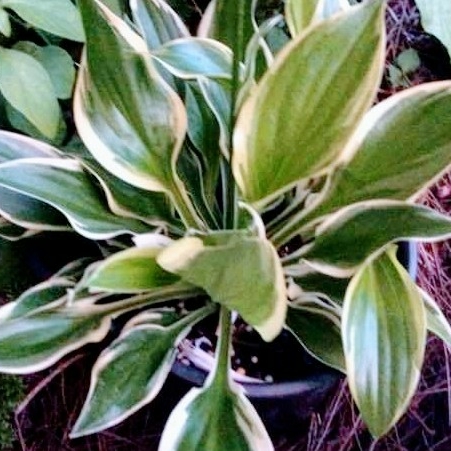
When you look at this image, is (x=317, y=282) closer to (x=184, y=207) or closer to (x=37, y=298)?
(x=184, y=207)

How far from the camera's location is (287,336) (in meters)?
0.99

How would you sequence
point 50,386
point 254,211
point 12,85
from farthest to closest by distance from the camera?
point 50,386 < point 12,85 < point 254,211

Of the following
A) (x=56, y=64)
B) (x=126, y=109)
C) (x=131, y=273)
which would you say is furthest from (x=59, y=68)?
(x=131, y=273)

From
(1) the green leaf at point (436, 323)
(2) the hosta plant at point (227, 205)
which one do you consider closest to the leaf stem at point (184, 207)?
(2) the hosta plant at point (227, 205)

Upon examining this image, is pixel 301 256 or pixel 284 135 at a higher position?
→ pixel 284 135

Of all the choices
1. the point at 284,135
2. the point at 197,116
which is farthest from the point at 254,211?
the point at 197,116

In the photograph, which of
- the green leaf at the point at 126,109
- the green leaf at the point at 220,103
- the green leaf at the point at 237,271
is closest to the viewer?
the green leaf at the point at 237,271

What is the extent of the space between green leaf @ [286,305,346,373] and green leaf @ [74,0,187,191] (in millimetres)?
172

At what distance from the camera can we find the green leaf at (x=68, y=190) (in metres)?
0.82

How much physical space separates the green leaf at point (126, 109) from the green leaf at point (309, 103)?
9 centimetres

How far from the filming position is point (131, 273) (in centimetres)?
79

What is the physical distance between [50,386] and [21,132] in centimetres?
30

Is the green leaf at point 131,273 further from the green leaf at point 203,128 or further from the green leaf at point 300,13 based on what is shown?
the green leaf at point 300,13

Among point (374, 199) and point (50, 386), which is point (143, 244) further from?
point (50, 386)
